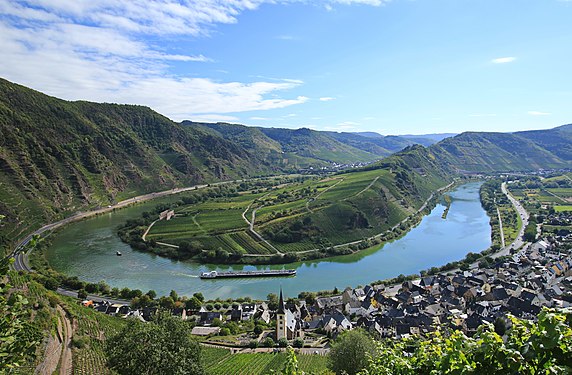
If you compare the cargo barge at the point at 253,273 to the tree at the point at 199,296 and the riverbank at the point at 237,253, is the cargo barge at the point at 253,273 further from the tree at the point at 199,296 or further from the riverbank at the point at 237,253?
the tree at the point at 199,296

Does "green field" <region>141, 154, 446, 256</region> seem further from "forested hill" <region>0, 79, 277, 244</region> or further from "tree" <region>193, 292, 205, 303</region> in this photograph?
"forested hill" <region>0, 79, 277, 244</region>

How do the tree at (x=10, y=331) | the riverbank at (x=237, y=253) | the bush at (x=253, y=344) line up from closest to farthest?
the tree at (x=10, y=331) < the bush at (x=253, y=344) < the riverbank at (x=237, y=253)

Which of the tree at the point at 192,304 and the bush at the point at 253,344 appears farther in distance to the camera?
the tree at the point at 192,304

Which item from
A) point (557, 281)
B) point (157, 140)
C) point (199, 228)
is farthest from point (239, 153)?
point (557, 281)

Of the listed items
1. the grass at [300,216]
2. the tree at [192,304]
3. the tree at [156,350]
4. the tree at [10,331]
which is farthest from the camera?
the grass at [300,216]

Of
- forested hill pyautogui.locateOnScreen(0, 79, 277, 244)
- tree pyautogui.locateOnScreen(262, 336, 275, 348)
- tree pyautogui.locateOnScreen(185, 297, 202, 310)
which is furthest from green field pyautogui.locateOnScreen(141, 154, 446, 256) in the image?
tree pyautogui.locateOnScreen(262, 336, 275, 348)

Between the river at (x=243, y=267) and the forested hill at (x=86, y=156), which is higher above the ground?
the forested hill at (x=86, y=156)

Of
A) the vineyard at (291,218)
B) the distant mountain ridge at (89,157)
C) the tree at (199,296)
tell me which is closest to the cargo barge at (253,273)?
the vineyard at (291,218)

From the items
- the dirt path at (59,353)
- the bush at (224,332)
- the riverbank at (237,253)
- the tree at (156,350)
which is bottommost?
the bush at (224,332)
